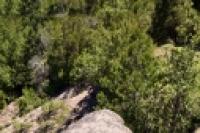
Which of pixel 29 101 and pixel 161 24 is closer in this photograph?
pixel 29 101

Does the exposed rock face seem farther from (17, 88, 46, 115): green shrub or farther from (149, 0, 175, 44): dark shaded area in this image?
(149, 0, 175, 44): dark shaded area

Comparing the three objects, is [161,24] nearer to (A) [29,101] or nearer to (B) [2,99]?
(A) [29,101]

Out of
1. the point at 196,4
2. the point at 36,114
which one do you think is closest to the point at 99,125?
the point at 36,114

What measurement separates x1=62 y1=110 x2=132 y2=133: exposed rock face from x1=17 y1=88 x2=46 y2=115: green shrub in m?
22.8

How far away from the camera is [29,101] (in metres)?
41.8

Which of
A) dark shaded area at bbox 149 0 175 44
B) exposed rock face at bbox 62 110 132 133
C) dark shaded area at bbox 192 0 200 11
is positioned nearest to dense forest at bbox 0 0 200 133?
dark shaded area at bbox 149 0 175 44

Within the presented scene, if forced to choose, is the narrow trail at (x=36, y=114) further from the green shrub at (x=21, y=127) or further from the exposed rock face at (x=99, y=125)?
the exposed rock face at (x=99, y=125)

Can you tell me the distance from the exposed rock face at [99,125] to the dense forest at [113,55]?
5.82m

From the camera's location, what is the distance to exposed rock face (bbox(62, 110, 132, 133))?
1697cm

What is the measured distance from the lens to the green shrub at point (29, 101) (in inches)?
1614

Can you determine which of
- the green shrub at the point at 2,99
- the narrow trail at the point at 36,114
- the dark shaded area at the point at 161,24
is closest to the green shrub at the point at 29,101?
the narrow trail at the point at 36,114

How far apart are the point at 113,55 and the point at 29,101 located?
48.1ft

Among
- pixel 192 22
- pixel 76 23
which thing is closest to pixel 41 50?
pixel 76 23

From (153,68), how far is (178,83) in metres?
4.18
